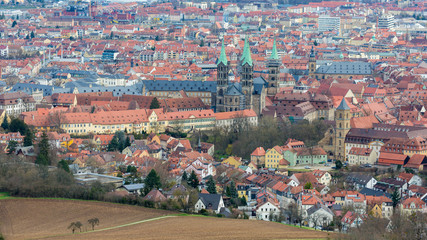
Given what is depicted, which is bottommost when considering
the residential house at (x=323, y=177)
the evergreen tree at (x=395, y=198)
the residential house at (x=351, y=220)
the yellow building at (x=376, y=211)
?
the residential house at (x=351, y=220)

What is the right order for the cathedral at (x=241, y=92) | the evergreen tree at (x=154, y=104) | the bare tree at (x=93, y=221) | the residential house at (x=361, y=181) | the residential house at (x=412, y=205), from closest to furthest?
Result: 1. the bare tree at (x=93, y=221)
2. the residential house at (x=412, y=205)
3. the residential house at (x=361, y=181)
4. the evergreen tree at (x=154, y=104)
5. the cathedral at (x=241, y=92)

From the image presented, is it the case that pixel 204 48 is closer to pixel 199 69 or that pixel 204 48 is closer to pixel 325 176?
pixel 199 69

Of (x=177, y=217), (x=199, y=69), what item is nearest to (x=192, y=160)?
(x=177, y=217)

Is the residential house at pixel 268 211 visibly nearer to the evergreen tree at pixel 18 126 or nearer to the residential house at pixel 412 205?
the residential house at pixel 412 205

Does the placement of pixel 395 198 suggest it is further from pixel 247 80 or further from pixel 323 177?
pixel 247 80

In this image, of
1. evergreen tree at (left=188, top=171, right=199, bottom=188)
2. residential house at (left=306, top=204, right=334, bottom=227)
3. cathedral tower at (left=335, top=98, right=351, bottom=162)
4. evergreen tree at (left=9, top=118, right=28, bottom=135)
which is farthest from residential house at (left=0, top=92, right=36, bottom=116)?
residential house at (left=306, top=204, right=334, bottom=227)

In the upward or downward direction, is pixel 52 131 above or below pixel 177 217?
above

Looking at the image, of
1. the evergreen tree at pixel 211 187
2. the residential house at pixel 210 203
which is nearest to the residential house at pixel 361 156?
the evergreen tree at pixel 211 187
